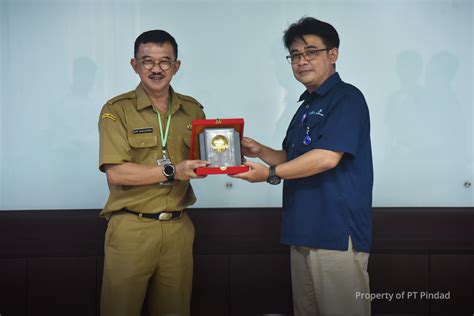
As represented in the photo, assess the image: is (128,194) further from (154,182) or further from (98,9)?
(98,9)

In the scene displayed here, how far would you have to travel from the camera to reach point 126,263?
6.98ft

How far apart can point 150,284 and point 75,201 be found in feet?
3.45

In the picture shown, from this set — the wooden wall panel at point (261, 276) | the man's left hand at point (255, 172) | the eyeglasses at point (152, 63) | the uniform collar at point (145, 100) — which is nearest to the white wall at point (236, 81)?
the wooden wall panel at point (261, 276)

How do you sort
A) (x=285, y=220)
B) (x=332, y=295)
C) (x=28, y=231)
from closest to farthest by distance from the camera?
(x=332, y=295) < (x=285, y=220) < (x=28, y=231)

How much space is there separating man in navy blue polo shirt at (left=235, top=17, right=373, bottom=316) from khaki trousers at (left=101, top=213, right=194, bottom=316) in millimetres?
477

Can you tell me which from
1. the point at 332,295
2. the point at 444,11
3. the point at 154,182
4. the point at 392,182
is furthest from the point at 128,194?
the point at 444,11

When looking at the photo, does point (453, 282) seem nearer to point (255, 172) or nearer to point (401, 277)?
point (401, 277)

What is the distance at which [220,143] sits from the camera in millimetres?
2102

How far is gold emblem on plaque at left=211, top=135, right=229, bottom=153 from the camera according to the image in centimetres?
210

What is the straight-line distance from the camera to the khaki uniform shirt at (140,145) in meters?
2.14

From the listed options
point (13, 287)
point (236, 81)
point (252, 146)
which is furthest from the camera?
point (236, 81)

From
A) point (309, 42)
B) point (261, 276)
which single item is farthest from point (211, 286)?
point (309, 42)

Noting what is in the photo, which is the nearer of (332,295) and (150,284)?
(332,295)

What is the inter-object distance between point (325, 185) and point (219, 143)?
0.50 metres
